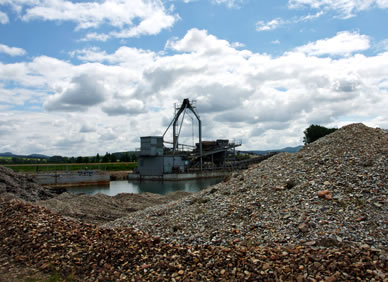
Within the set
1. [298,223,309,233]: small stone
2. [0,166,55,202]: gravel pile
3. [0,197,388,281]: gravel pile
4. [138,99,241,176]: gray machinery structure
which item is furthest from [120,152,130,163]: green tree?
[298,223,309,233]: small stone

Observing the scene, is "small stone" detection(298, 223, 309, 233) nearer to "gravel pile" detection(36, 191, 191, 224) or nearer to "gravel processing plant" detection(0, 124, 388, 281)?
"gravel processing plant" detection(0, 124, 388, 281)

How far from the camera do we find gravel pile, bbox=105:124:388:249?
7.29m

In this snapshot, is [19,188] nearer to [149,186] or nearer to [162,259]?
[162,259]

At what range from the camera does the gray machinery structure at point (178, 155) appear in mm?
51625

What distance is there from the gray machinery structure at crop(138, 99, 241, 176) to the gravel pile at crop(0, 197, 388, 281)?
42690 mm

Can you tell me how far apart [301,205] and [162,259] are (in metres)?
3.89

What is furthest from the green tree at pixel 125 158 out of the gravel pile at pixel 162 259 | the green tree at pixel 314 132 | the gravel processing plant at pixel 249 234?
the gravel pile at pixel 162 259

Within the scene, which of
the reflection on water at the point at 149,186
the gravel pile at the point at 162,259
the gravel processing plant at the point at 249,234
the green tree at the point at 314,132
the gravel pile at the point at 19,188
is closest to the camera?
the gravel pile at the point at 162,259

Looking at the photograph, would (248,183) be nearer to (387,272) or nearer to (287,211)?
(287,211)

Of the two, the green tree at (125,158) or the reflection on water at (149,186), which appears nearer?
the reflection on water at (149,186)

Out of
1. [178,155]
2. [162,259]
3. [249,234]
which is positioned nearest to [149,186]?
[178,155]

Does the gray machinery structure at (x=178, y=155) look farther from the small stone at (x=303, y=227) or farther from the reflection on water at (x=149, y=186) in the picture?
the small stone at (x=303, y=227)

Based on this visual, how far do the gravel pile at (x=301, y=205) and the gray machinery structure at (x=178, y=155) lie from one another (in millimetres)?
39847

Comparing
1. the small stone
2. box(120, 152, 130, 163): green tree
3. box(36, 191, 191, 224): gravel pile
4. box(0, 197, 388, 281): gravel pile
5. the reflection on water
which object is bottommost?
the reflection on water
